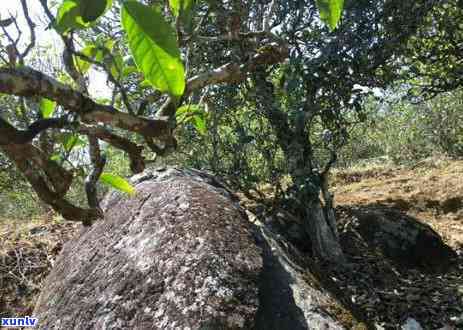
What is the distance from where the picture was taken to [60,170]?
70cm

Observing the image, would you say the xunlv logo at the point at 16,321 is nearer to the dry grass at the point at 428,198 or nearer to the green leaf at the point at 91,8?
the green leaf at the point at 91,8

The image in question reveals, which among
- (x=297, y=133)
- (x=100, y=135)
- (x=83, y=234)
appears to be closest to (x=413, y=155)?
(x=297, y=133)

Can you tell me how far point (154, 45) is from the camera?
1.31ft

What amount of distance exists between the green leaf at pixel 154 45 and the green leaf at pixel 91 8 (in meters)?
0.06

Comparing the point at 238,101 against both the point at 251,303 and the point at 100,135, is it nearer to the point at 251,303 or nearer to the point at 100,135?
the point at 251,303

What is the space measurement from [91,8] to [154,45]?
0.09 m

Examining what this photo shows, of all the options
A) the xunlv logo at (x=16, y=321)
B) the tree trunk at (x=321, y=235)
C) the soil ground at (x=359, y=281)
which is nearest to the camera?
the xunlv logo at (x=16, y=321)

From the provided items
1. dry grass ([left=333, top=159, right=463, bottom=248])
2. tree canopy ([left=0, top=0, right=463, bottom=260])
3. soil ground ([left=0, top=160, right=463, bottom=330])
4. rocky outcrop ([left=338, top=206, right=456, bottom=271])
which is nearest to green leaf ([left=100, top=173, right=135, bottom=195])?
tree canopy ([left=0, top=0, right=463, bottom=260])

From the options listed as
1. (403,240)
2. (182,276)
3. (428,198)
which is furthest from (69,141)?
(428,198)

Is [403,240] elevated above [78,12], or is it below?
below

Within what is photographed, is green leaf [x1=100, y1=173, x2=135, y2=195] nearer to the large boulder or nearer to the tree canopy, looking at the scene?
the tree canopy

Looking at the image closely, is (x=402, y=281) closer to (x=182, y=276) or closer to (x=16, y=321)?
(x=182, y=276)

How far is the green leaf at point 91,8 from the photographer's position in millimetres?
421

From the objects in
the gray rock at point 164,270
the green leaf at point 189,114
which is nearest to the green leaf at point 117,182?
the green leaf at point 189,114
